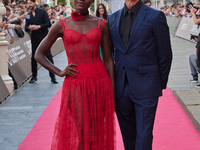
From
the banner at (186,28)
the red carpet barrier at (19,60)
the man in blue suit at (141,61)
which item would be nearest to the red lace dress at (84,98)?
the man in blue suit at (141,61)

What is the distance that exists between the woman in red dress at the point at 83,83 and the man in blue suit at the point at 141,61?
145 millimetres

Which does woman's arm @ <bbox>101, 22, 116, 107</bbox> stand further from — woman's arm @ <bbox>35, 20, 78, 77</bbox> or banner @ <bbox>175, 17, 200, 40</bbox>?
banner @ <bbox>175, 17, 200, 40</bbox>

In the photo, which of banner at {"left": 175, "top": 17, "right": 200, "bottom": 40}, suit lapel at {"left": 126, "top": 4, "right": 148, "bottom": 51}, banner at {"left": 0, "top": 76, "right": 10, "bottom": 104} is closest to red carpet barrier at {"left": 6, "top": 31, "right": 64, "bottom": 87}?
banner at {"left": 0, "top": 76, "right": 10, "bottom": 104}

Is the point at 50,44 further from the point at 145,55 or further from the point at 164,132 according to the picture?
the point at 164,132

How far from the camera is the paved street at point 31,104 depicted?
4.85m

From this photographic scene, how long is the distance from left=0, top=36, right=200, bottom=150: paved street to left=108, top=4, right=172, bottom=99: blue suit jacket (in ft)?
6.80

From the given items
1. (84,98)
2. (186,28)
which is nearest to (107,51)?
(84,98)

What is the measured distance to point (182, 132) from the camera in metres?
4.77

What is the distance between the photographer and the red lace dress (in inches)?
111

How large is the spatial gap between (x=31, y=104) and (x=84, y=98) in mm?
3922

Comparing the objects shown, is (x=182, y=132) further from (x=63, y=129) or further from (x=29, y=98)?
(x=29, y=98)

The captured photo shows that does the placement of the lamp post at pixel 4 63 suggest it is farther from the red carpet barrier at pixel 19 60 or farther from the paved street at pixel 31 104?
the red carpet barrier at pixel 19 60

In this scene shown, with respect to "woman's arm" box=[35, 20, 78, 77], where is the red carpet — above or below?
below

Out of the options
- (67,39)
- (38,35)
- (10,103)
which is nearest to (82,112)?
(67,39)
